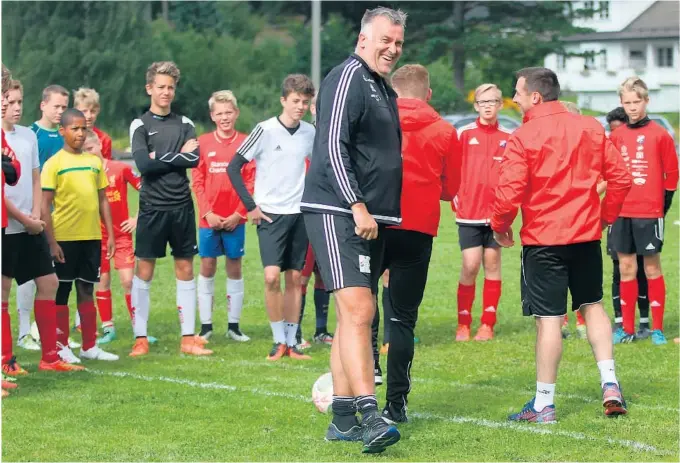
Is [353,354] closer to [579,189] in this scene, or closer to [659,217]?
[579,189]

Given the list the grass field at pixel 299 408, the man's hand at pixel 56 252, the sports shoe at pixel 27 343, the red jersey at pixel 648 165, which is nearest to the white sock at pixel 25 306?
the sports shoe at pixel 27 343

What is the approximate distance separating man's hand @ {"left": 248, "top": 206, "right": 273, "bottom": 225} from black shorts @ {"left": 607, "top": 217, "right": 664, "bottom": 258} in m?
3.28

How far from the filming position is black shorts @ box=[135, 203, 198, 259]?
1005cm

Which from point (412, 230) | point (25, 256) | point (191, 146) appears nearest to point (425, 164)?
point (412, 230)

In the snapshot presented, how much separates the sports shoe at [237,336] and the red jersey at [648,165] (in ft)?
12.2

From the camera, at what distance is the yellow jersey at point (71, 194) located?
9.48 metres

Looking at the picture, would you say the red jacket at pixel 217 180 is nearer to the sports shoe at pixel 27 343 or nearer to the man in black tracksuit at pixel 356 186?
the sports shoe at pixel 27 343

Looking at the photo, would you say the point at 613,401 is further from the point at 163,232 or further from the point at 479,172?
the point at 163,232

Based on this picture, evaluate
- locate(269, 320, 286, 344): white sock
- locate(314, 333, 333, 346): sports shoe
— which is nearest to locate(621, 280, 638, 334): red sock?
locate(314, 333, 333, 346): sports shoe

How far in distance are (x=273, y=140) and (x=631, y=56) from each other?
79105 millimetres

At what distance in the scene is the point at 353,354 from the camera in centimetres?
634

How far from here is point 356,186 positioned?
6.26 meters

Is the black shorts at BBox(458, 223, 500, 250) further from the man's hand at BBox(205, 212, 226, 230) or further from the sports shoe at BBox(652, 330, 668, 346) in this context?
the man's hand at BBox(205, 212, 226, 230)

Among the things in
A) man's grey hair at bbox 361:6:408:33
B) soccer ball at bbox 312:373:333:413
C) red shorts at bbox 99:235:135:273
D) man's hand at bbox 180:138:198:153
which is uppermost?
man's grey hair at bbox 361:6:408:33
